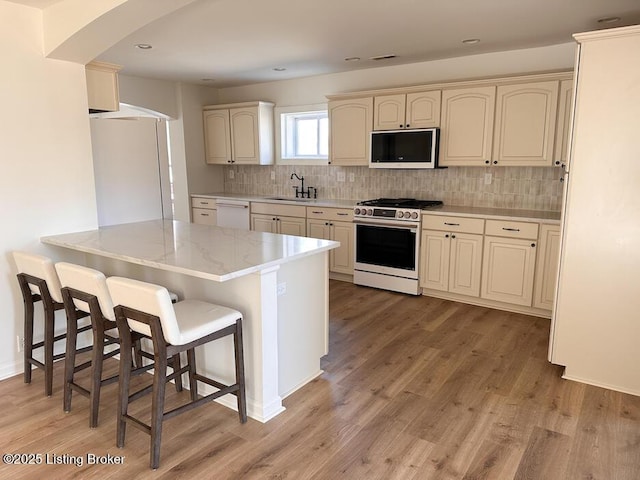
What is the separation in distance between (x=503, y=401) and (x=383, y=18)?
2723 millimetres

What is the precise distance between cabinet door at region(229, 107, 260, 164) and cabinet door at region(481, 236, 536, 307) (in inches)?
129

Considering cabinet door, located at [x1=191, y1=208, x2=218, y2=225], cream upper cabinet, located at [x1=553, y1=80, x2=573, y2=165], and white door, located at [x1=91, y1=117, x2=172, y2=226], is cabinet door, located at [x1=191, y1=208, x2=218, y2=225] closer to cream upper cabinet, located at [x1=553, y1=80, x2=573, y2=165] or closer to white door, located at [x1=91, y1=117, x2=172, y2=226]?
white door, located at [x1=91, y1=117, x2=172, y2=226]

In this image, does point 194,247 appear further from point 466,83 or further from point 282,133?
point 282,133

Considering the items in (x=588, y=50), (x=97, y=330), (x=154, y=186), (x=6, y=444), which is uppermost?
(x=588, y=50)

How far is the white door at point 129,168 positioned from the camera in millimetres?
3684

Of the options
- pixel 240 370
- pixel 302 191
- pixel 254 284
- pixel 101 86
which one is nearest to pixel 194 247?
pixel 254 284

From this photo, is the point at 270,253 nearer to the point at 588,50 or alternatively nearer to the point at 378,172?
the point at 588,50

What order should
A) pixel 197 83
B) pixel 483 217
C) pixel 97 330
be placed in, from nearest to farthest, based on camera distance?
pixel 97 330 < pixel 483 217 < pixel 197 83

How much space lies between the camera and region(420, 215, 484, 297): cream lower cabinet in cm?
423

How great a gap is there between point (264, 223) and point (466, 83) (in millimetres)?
2827

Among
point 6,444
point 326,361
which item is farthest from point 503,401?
point 6,444

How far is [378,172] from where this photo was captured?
17.4 feet

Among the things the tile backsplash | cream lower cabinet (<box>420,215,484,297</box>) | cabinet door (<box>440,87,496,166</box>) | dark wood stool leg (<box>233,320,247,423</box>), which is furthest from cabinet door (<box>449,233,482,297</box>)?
dark wood stool leg (<box>233,320,247,423</box>)

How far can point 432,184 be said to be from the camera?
495 centimetres
